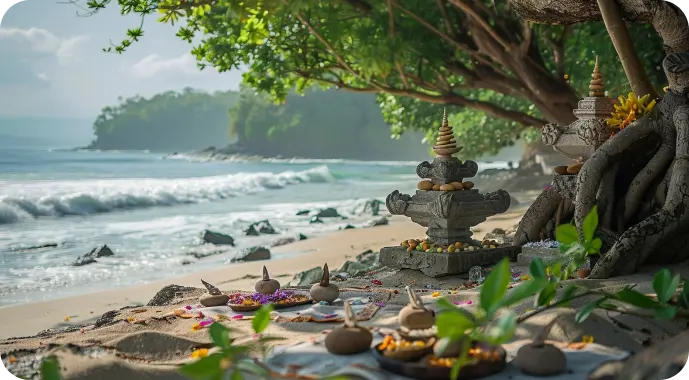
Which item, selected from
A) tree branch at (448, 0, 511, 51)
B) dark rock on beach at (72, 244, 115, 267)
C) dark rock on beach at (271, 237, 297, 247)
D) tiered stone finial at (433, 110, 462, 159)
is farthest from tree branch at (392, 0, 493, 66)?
dark rock on beach at (72, 244, 115, 267)

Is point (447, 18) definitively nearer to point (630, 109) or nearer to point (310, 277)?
point (310, 277)

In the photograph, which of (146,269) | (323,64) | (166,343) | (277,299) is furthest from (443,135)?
(146,269)

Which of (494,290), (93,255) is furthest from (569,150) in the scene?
(93,255)

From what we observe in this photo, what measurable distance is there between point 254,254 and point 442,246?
5.80 metres

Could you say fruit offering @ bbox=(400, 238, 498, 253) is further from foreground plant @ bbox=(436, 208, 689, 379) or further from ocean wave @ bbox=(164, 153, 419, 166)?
ocean wave @ bbox=(164, 153, 419, 166)

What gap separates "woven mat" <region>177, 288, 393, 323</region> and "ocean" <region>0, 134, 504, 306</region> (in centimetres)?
514

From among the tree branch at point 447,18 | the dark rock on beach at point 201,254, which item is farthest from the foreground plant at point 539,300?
the dark rock on beach at point 201,254

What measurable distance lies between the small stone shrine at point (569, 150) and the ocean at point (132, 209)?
6.06m

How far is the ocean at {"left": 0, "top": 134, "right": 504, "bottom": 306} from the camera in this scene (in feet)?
45.2

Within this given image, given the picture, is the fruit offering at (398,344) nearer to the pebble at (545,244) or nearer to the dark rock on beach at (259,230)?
the pebble at (545,244)

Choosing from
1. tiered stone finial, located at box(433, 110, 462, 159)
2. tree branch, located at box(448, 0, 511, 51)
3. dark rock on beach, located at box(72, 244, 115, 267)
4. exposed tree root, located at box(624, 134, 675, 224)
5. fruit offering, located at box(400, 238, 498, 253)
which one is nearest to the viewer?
exposed tree root, located at box(624, 134, 675, 224)

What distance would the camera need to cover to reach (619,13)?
787 centimetres

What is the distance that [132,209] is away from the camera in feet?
86.7

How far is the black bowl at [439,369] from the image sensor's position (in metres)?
4.44
